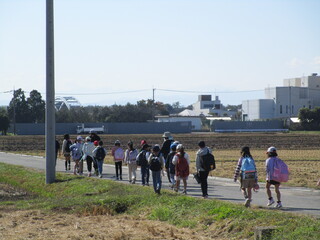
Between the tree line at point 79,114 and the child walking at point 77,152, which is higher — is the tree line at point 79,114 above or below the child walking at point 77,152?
above

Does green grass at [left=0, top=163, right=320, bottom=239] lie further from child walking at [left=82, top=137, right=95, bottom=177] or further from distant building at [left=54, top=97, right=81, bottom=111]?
distant building at [left=54, top=97, right=81, bottom=111]

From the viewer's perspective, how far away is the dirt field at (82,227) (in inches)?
462

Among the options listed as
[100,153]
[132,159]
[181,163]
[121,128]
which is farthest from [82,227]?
[121,128]

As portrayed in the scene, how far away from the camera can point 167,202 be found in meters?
14.7

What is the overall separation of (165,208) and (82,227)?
2.29 metres

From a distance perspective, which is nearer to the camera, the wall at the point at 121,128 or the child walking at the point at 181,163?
the child walking at the point at 181,163

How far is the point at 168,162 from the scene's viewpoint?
18.0 metres

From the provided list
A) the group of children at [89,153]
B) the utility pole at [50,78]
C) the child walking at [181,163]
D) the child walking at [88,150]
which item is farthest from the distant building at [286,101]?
the child walking at [181,163]

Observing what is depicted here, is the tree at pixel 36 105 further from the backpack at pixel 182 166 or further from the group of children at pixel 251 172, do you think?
the group of children at pixel 251 172

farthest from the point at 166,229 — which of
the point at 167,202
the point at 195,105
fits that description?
the point at 195,105

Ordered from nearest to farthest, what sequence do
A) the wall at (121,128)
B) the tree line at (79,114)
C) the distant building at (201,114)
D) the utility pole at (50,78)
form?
the utility pole at (50,78), the wall at (121,128), the tree line at (79,114), the distant building at (201,114)

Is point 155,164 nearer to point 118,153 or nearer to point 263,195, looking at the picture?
point 263,195

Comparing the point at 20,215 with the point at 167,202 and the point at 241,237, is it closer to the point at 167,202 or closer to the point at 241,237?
the point at 167,202

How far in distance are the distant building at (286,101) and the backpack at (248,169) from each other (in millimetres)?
Result: 94125
